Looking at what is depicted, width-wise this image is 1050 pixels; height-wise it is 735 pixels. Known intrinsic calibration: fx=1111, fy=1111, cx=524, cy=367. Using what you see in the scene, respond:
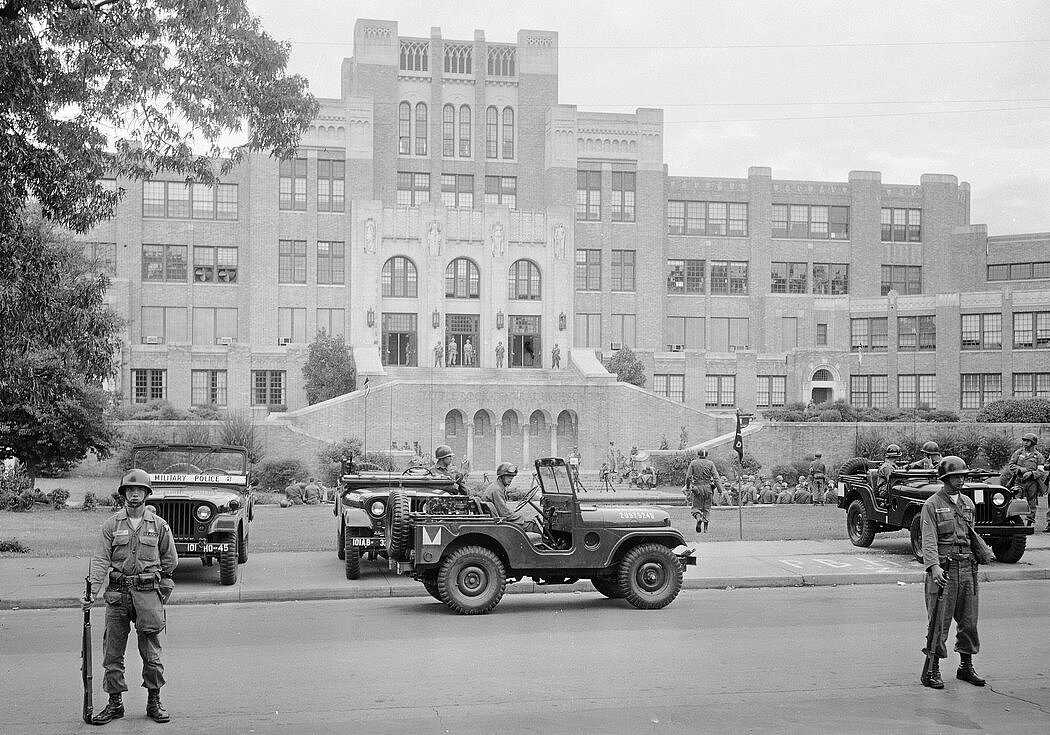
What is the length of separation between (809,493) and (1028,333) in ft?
108

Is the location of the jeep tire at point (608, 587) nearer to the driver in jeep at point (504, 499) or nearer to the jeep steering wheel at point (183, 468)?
the driver in jeep at point (504, 499)

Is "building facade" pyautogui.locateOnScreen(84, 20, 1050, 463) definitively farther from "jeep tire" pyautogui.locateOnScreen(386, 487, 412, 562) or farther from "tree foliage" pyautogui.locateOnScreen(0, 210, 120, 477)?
"jeep tire" pyautogui.locateOnScreen(386, 487, 412, 562)

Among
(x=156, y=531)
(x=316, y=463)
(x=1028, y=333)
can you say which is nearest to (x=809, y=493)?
(x=316, y=463)

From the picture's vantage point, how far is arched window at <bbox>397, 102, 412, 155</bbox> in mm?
69000

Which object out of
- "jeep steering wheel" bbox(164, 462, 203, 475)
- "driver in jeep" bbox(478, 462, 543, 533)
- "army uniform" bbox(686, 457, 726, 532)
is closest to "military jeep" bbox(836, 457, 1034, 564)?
"army uniform" bbox(686, 457, 726, 532)

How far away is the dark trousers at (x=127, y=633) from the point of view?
8.14 meters

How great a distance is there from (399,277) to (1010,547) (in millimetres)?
49267

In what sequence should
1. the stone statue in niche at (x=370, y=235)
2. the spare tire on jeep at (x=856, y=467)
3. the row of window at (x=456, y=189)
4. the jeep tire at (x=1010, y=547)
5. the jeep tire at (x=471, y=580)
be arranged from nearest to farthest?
the jeep tire at (x=471, y=580) < the jeep tire at (x=1010, y=547) < the spare tire on jeep at (x=856, y=467) < the stone statue in niche at (x=370, y=235) < the row of window at (x=456, y=189)

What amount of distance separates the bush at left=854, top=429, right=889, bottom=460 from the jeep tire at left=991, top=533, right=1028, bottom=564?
27.9 m

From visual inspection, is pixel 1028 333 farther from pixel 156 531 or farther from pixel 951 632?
pixel 156 531

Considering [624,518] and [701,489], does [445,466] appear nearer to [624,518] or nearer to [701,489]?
[624,518]

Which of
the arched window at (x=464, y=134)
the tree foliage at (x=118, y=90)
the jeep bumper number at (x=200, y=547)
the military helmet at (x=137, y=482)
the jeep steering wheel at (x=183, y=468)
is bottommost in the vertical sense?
the jeep bumper number at (x=200, y=547)

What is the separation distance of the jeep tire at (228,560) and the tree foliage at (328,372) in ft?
139

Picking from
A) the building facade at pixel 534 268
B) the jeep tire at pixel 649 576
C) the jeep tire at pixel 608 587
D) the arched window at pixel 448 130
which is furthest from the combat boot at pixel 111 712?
the arched window at pixel 448 130
